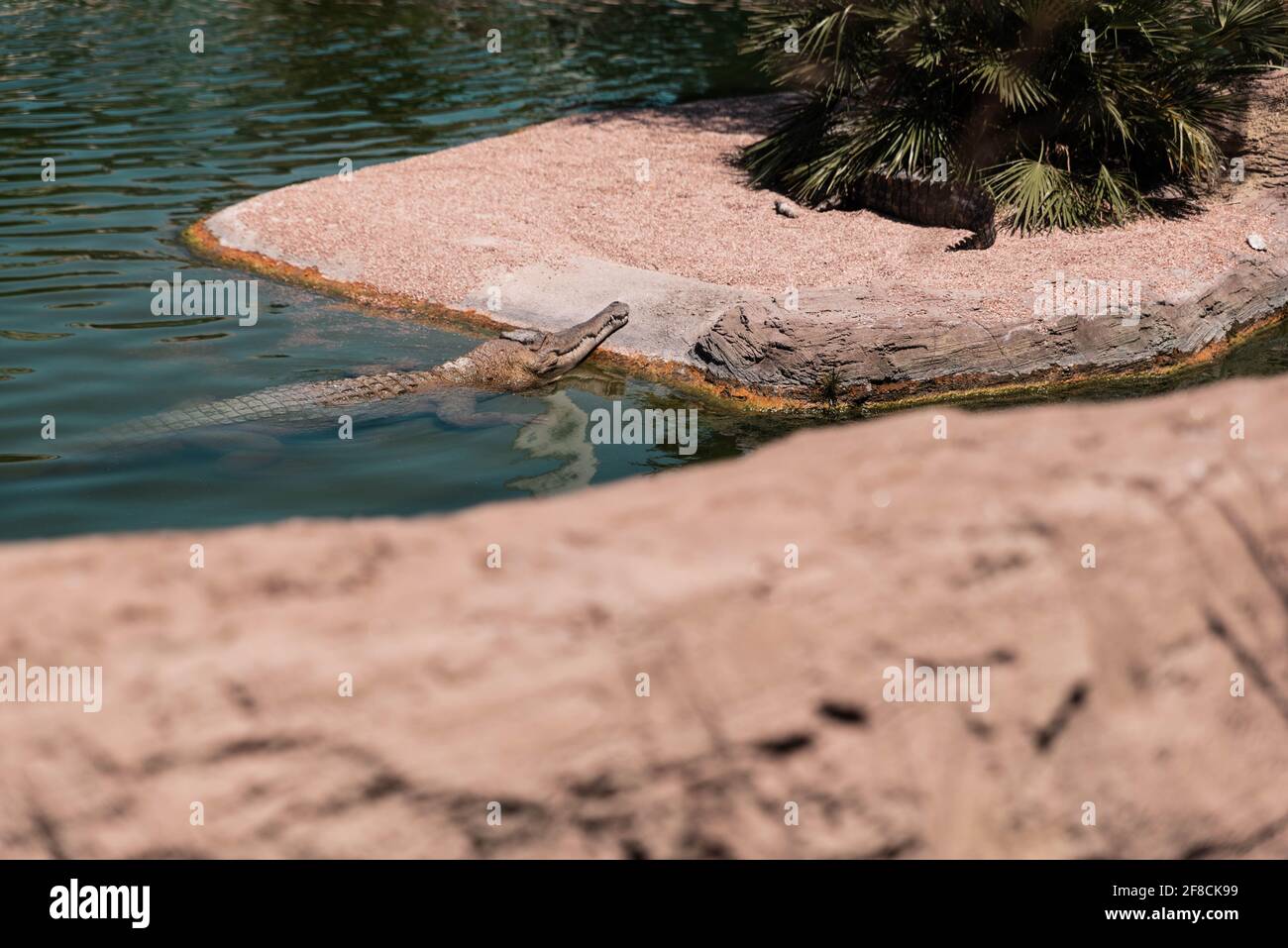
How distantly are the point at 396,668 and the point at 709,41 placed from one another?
1731 cm

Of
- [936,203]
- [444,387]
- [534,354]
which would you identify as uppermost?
[936,203]

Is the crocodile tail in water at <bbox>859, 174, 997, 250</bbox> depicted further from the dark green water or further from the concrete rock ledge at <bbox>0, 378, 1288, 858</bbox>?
the concrete rock ledge at <bbox>0, 378, 1288, 858</bbox>

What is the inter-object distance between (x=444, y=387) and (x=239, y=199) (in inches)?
175

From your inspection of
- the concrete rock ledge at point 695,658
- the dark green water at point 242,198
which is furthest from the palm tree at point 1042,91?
the concrete rock ledge at point 695,658

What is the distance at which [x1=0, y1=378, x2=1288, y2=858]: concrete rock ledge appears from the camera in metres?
2.07

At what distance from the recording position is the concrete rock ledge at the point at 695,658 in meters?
2.07

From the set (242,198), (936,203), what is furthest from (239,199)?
(936,203)

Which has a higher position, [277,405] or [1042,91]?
[1042,91]

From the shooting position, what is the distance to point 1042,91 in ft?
31.0

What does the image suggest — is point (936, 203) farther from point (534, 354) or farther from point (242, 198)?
point (242, 198)

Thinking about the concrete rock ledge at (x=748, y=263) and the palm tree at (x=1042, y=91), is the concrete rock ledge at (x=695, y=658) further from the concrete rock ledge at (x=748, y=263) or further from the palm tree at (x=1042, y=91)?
the palm tree at (x=1042, y=91)
